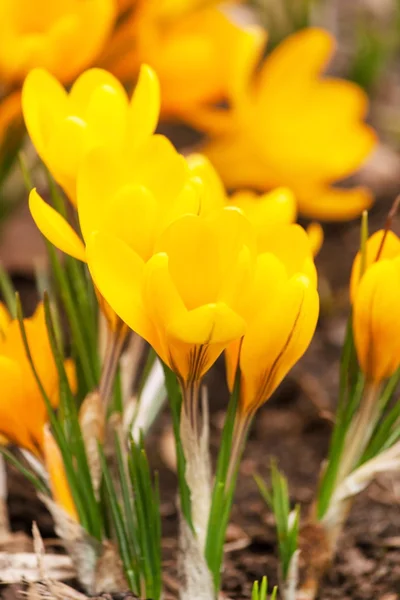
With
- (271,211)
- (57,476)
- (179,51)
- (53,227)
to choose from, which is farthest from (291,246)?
(179,51)

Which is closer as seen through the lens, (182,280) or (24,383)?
(182,280)

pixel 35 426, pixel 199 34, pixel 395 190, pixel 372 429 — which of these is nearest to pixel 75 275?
pixel 35 426

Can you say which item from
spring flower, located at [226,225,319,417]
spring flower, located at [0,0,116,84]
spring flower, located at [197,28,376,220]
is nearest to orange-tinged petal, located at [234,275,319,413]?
spring flower, located at [226,225,319,417]

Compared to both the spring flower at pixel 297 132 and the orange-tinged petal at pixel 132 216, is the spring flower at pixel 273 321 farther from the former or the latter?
the spring flower at pixel 297 132

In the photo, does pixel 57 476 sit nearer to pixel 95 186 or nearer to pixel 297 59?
pixel 95 186

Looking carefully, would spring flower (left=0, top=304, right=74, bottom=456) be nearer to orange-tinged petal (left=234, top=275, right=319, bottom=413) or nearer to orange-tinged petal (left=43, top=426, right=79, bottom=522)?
orange-tinged petal (left=43, top=426, right=79, bottom=522)

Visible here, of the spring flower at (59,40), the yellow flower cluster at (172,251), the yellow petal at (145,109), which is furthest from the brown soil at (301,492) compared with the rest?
the spring flower at (59,40)
